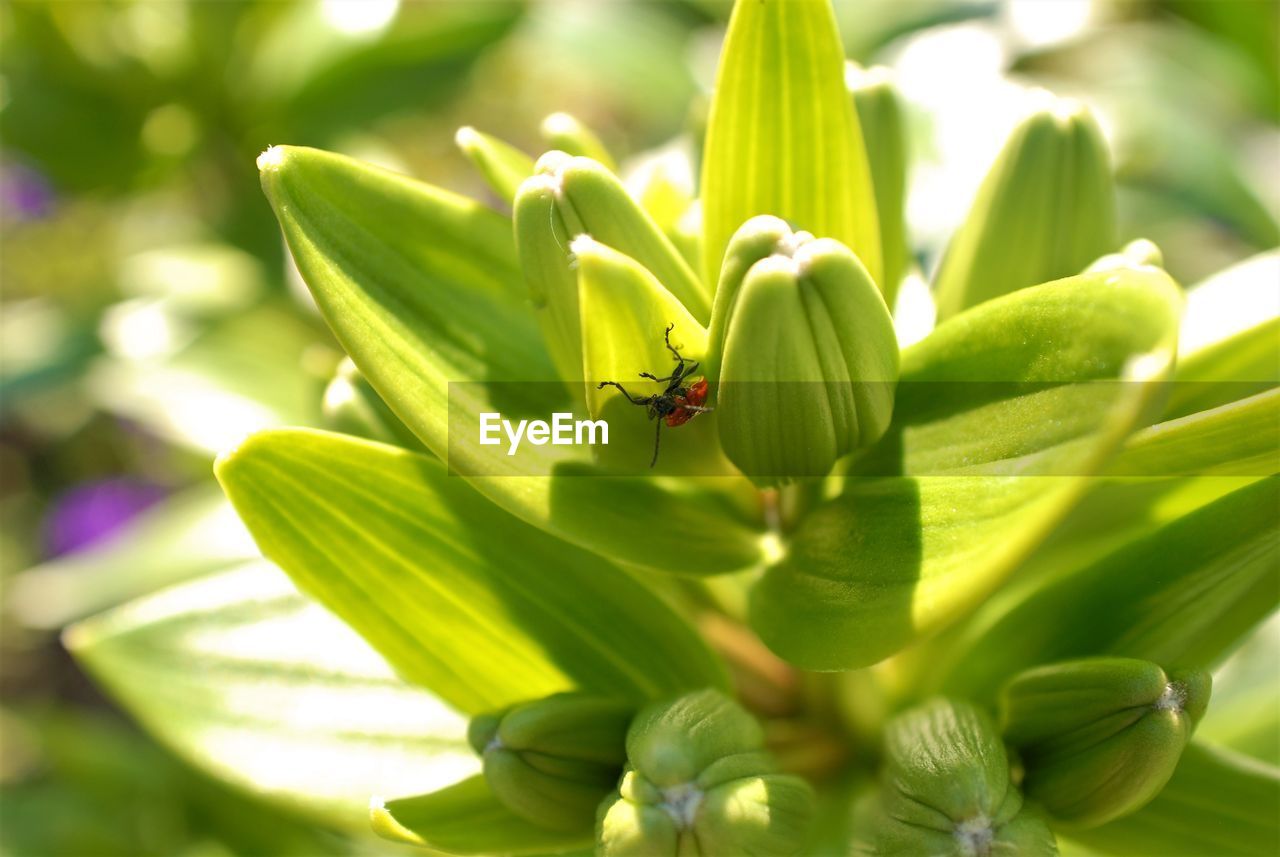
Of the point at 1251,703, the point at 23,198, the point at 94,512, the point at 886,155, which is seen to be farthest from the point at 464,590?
the point at 23,198

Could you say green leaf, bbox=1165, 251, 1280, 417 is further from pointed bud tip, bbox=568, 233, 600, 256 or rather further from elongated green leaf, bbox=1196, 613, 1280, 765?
pointed bud tip, bbox=568, 233, 600, 256

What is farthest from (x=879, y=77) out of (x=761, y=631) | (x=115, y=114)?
(x=115, y=114)

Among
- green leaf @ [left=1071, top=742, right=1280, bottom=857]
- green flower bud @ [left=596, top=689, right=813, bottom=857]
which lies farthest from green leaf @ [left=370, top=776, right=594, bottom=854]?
green leaf @ [left=1071, top=742, right=1280, bottom=857]

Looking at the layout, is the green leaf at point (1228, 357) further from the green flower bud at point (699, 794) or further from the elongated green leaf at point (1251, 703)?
the green flower bud at point (699, 794)

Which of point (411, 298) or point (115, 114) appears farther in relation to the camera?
point (115, 114)

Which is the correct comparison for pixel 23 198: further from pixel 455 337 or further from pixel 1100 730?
pixel 1100 730

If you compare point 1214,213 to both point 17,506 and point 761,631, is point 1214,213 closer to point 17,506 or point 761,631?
point 761,631
